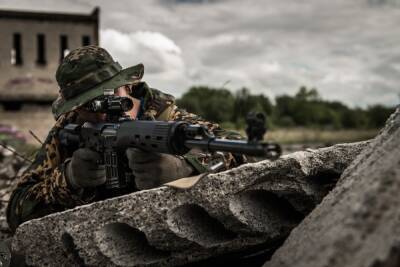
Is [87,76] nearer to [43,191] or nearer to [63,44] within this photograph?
[43,191]

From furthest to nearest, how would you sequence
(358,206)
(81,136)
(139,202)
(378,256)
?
(81,136)
(139,202)
(358,206)
(378,256)

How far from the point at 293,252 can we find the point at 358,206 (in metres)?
0.35

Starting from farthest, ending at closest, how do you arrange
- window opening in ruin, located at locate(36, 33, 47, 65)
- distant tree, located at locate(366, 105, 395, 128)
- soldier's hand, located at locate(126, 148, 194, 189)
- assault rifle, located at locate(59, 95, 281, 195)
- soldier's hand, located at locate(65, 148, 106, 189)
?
distant tree, located at locate(366, 105, 395, 128)
window opening in ruin, located at locate(36, 33, 47, 65)
soldier's hand, located at locate(65, 148, 106, 189)
soldier's hand, located at locate(126, 148, 194, 189)
assault rifle, located at locate(59, 95, 281, 195)

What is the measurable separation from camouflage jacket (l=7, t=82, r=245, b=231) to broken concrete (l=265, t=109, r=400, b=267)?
1241 mm

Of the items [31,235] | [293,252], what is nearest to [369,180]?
[293,252]

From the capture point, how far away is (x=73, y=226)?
236 cm

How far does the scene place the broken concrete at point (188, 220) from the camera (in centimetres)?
229

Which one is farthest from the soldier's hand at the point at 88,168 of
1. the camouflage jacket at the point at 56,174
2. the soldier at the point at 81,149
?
the camouflage jacket at the point at 56,174

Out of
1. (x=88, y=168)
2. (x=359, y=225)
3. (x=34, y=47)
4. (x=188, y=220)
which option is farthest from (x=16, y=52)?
(x=359, y=225)

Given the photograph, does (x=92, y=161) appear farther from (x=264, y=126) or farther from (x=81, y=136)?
(x=264, y=126)

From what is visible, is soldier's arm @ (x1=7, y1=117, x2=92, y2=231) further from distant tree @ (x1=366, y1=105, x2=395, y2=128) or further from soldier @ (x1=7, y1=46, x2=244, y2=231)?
distant tree @ (x1=366, y1=105, x2=395, y2=128)

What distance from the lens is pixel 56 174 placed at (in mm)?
3471

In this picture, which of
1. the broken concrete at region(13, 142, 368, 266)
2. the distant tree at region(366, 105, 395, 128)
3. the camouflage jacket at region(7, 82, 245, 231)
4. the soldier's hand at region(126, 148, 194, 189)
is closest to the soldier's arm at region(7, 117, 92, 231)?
the camouflage jacket at region(7, 82, 245, 231)

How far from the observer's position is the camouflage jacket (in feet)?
11.2
